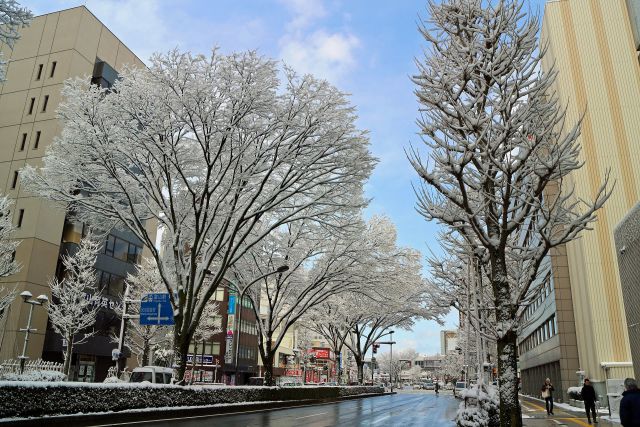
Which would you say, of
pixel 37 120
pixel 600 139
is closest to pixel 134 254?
pixel 37 120

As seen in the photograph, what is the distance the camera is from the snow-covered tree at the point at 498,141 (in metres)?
9.82

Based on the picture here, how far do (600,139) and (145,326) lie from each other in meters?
37.7

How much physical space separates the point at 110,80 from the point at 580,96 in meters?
36.2

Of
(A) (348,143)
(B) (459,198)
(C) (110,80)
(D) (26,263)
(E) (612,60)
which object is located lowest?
(B) (459,198)

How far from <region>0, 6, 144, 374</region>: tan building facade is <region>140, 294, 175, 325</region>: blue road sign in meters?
17.1

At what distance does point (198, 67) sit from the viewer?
18.7 meters

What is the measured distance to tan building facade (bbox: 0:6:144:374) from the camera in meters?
35.3

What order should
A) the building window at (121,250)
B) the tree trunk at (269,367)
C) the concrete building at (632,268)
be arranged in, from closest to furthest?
the concrete building at (632,268)
the tree trunk at (269,367)
the building window at (121,250)

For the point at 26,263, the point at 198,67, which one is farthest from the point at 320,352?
the point at 198,67

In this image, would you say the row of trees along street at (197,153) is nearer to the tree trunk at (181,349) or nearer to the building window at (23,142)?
the tree trunk at (181,349)

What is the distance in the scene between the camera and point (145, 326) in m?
43.1

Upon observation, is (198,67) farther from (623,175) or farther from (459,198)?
(623,175)

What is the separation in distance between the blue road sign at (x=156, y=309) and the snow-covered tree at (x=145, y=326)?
60.7 feet

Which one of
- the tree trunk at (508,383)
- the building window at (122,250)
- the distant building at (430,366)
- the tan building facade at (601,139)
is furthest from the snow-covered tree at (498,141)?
the distant building at (430,366)
